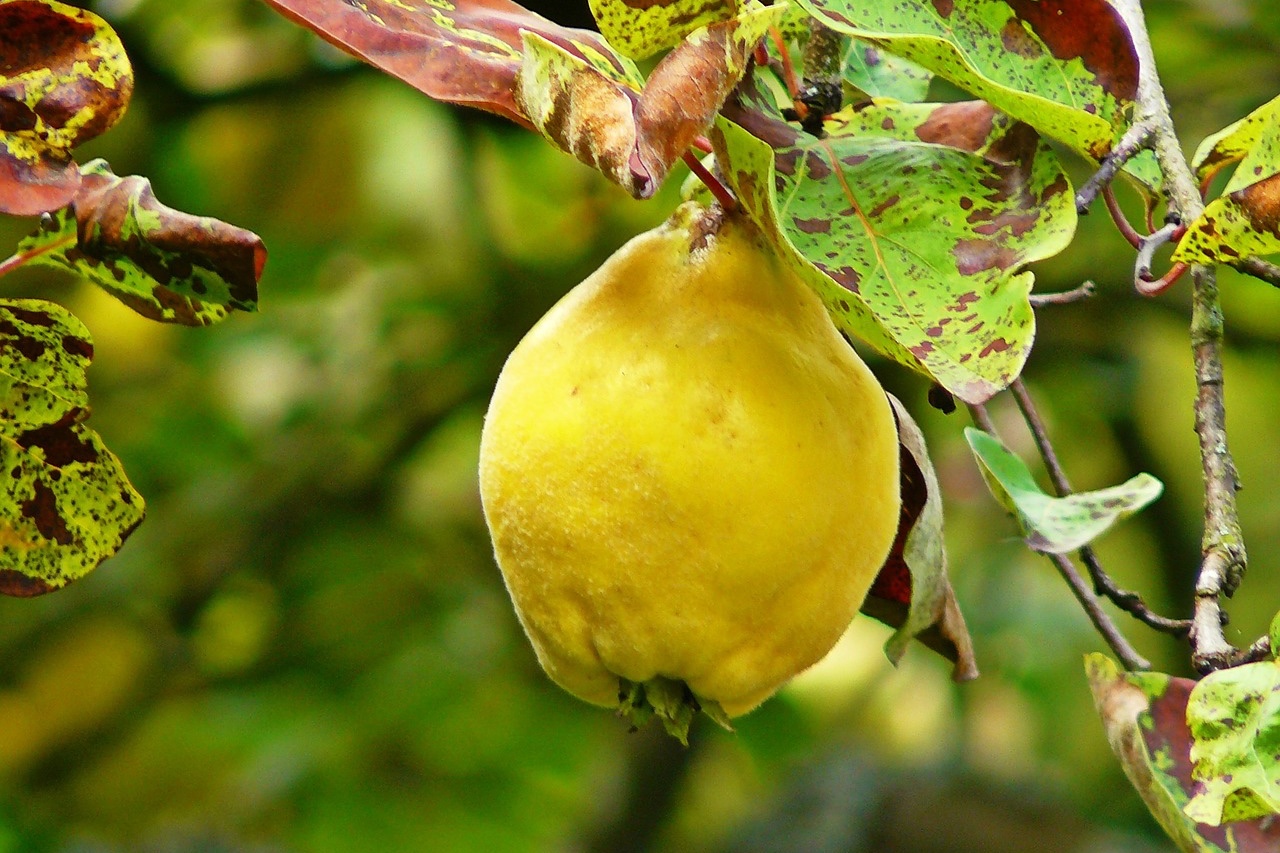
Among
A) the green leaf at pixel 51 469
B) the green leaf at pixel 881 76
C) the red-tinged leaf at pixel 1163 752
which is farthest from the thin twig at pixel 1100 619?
the green leaf at pixel 51 469

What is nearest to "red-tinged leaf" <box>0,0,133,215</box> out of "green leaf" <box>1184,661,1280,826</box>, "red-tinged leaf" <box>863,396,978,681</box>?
"red-tinged leaf" <box>863,396,978,681</box>

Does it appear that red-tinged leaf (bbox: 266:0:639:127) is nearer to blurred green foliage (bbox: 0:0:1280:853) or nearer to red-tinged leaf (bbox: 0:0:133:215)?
red-tinged leaf (bbox: 0:0:133:215)

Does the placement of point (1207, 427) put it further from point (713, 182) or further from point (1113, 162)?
point (713, 182)

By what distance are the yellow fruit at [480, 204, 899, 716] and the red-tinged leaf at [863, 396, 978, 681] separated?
0.05 metres

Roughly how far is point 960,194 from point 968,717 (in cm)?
245

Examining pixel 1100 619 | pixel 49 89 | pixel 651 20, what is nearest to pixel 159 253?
pixel 49 89

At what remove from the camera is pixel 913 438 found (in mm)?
880

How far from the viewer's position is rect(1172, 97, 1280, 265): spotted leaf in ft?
2.22

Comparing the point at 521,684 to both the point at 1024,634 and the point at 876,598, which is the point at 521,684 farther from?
the point at 876,598

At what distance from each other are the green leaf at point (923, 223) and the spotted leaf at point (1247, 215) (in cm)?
6

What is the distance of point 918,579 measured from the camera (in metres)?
0.84

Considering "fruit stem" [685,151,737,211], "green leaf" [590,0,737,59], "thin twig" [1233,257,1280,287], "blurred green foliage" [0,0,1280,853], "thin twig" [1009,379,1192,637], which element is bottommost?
"blurred green foliage" [0,0,1280,853]

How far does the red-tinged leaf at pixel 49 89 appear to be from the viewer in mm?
679

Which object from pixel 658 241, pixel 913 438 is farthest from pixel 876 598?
pixel 658 241
